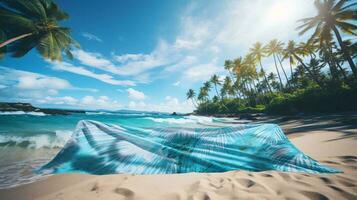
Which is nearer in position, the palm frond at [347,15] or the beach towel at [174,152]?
the beach towel at [174,152]

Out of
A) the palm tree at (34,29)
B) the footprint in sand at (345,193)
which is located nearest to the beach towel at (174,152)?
the footprint in sand at (345,193)

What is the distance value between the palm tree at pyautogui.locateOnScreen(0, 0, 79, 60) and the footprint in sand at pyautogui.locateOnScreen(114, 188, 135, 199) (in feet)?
36.7

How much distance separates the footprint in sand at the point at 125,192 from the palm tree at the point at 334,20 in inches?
854

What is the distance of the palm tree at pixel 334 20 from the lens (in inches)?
564

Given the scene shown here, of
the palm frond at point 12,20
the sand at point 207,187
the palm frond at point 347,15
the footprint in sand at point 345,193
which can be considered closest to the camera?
the footprint in sand at point 345,193

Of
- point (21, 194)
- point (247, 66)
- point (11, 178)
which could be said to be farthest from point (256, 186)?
point (247, 66)

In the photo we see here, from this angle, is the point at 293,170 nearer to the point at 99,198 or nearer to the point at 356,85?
the point at 99,198

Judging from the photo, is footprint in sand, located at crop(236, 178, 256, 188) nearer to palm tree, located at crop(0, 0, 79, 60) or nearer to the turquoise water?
the turquoise water

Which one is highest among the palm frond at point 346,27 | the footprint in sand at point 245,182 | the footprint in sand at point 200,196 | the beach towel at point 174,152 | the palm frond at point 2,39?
the palm frond at point 346,27

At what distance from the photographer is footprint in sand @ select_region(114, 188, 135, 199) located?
1936mm

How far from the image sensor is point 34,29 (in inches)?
395

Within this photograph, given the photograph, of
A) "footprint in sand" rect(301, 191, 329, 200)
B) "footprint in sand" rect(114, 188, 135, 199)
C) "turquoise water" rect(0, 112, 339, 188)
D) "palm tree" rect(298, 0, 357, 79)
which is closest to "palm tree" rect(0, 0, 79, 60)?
"turquoise water" rect(0, 112, 339, 188)

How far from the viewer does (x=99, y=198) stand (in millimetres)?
1945

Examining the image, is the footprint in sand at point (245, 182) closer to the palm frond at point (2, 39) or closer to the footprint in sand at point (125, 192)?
the footprint in sand at point (125, 192)
